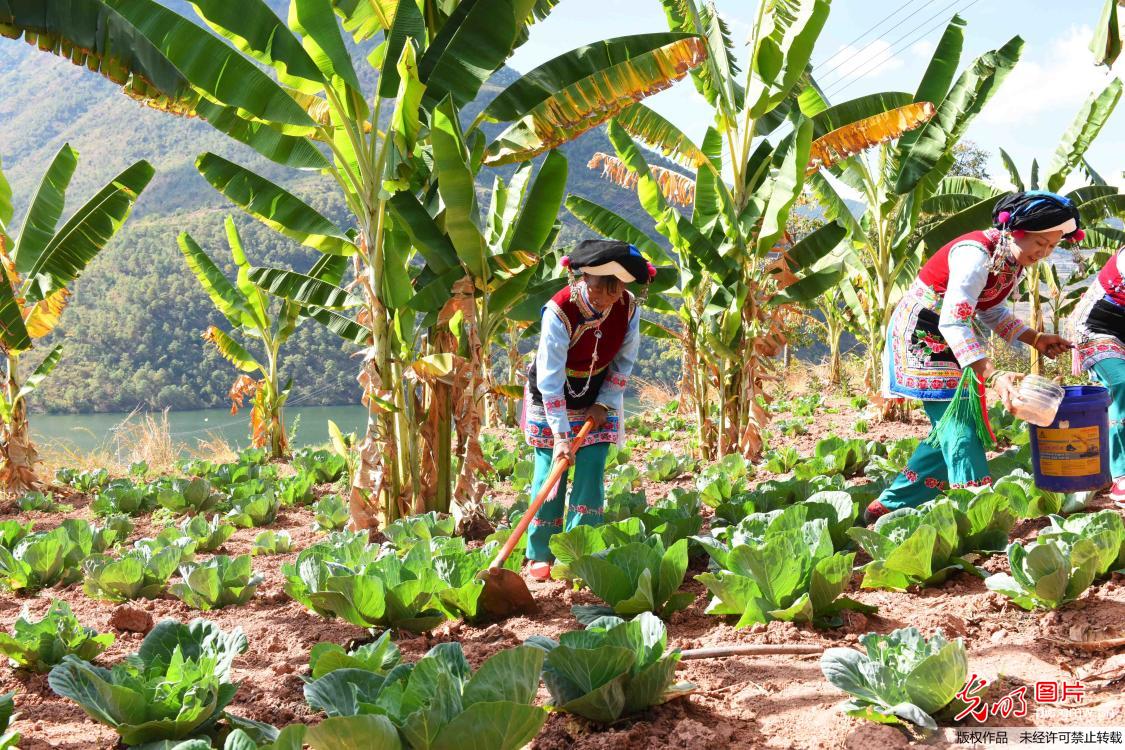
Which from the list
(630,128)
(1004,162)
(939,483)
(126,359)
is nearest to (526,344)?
(126,359)

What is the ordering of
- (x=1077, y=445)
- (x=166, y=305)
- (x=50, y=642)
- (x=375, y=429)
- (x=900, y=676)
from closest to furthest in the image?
1. (x=900, y=676)
2. (x=50, y=642)
3. (x=1077, y=445)
4. (x=375, y=429)
5. (x=166, y=305)

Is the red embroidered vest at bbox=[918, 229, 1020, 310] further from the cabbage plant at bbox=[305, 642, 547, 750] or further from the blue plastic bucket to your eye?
the cabbage plant at bbox=[305, 642, 547, 750]

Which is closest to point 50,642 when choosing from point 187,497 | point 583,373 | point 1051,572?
point 583,373

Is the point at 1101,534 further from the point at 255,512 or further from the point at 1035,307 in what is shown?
the point at 1035,307

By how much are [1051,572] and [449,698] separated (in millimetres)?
1972

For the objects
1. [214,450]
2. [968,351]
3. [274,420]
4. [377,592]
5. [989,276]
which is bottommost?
[214,450]

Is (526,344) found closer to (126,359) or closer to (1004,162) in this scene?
(126,359)

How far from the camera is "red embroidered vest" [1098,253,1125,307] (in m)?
4.17

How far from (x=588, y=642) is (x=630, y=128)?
21.1ft

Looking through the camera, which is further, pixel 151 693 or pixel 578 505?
pixel 578 505

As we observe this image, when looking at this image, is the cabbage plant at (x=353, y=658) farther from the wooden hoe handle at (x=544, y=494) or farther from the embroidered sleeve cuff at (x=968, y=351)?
the embroidered sleeve cuff at (x=968, y=351)

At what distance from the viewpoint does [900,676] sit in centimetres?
209

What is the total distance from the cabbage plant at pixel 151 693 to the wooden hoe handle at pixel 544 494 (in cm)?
149

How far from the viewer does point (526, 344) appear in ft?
177
